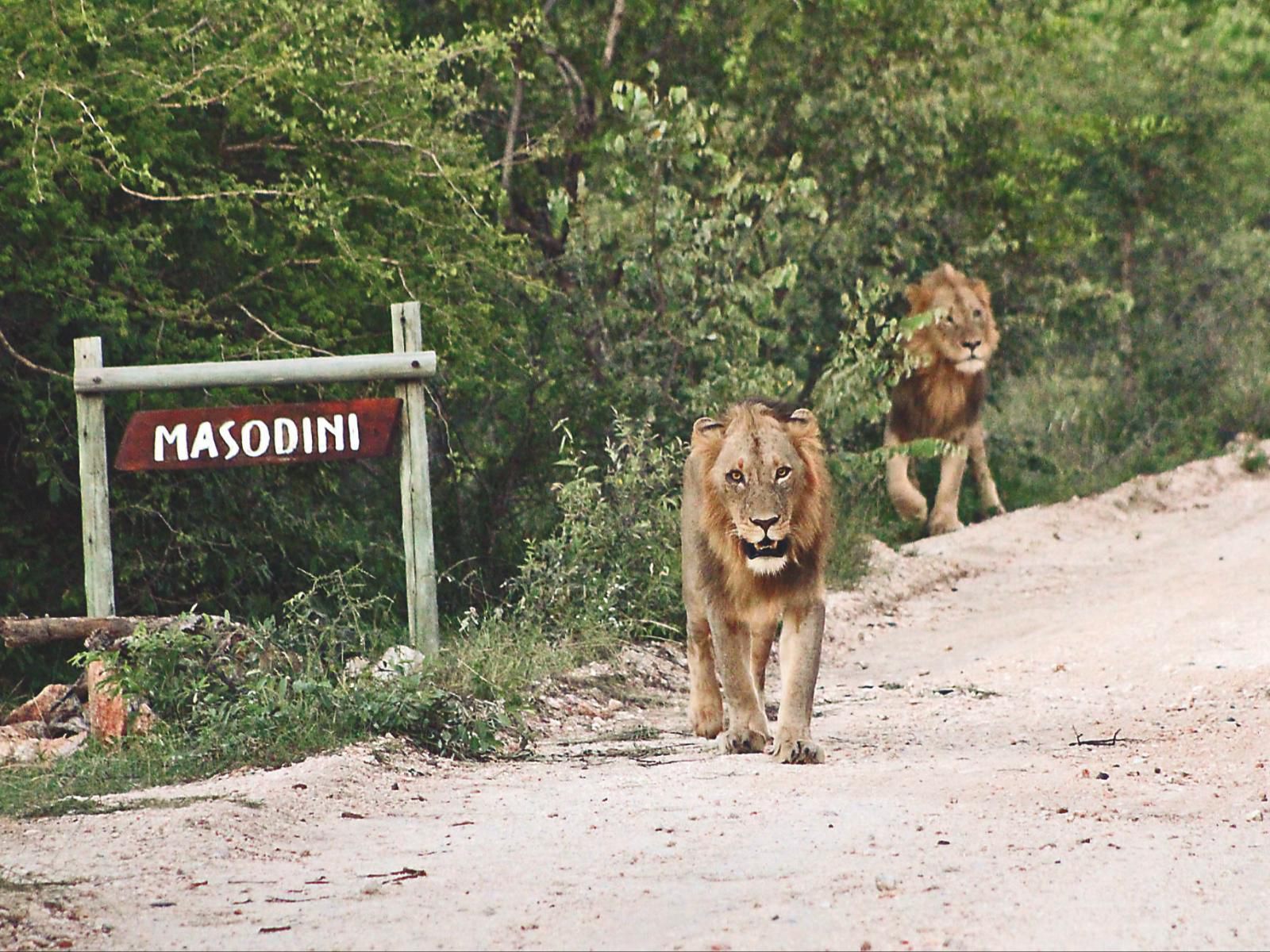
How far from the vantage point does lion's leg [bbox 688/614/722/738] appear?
908 centimetres

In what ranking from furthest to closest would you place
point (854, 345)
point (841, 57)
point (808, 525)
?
point (841, 57) < point (854, 345) < point (808, 525)

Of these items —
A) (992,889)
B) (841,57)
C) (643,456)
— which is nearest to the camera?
(992,889)

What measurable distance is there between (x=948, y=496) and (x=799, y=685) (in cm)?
854

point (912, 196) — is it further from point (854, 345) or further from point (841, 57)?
point (854, 345)

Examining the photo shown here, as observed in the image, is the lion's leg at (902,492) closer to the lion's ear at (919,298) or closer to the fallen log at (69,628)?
the lion's ear at (919,298)

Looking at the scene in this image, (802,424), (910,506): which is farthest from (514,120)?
(802,424)

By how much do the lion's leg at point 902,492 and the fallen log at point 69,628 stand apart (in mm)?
8347

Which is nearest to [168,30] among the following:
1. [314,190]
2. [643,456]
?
[314,190]

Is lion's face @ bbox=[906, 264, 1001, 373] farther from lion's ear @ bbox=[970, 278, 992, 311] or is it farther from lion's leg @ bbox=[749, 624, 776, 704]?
lion's leg @ bbox=[749, 624, 776, 704]

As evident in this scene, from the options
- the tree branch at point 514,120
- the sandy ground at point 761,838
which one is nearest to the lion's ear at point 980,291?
the tree branch at point 514,120

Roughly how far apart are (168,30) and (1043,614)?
6.58 metres

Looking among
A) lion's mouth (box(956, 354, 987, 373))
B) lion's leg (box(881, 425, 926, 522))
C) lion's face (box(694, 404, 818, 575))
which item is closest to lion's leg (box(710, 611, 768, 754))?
lion's face (box(694, 404, 818, 575))

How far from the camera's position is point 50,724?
965cm

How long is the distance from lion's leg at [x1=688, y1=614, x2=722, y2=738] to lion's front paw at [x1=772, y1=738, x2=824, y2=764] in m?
1.12
